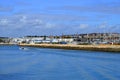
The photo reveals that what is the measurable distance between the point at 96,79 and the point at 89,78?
64 centimetres

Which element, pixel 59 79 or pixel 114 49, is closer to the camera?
pixel 59 79

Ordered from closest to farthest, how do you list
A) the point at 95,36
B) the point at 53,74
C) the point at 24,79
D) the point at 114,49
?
the point at 24,79 → the point at 53,74 → the point at 114,49 → the point at 95,36

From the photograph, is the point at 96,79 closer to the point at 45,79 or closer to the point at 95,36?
the point at 45,79

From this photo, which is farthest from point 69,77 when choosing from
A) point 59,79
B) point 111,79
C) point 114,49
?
point 114,49

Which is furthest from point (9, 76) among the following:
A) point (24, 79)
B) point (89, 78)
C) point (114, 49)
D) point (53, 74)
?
point (114, 49)

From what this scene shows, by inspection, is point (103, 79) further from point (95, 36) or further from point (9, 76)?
point (95, 36)

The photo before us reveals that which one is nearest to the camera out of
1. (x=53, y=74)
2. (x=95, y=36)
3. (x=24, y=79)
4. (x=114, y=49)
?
(x=24, y=79)

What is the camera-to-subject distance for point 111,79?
30.1 m

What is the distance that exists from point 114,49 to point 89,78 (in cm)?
5193

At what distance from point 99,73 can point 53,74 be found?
4122 mm

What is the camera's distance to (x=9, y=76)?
3122cm

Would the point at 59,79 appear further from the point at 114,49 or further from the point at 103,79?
the point at 114,49

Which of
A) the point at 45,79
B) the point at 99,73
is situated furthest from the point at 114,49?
the point at 45,79

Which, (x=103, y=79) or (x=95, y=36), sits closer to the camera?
(x=103, y=79)
